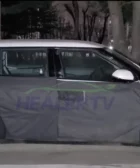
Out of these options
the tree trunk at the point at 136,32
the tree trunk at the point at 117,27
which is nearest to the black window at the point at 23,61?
the tree trunk at the point at 136,32

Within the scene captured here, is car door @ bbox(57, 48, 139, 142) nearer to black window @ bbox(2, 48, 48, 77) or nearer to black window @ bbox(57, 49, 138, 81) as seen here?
black window @ bbox(57, 49, 138, 81)

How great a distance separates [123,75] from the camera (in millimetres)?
6461

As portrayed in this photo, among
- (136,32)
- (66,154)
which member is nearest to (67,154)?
(66,154)

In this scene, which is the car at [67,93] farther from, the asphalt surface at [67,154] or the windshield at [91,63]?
the asphalt surface at [67,154]

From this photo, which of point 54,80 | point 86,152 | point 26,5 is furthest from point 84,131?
point 26,5

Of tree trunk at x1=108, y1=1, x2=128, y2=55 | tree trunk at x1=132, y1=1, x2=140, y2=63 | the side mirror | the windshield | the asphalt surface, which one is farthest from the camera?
tree trunk at x1=108, y1=1, x2=128, y2=55

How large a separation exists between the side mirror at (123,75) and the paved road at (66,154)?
1.07 meters

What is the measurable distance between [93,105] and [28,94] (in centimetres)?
90

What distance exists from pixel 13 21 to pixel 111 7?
45.3 ft

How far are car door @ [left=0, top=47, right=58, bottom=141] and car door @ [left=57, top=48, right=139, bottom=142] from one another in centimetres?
15

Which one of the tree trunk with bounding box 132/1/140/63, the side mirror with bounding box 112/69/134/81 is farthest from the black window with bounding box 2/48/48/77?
the tree trunk with bounding box 132/1/140/63

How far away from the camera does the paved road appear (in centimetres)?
626

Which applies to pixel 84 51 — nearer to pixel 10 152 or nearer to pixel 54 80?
pixel 54 80

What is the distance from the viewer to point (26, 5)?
2377 cm
